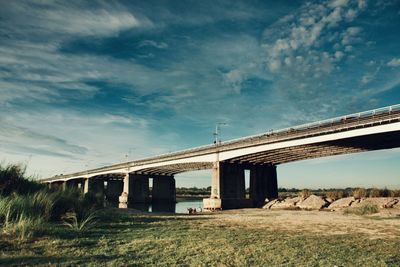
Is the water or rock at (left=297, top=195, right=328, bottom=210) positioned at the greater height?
rock at (left=297, top=195, right=328, bottom=210)

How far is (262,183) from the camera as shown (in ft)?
191

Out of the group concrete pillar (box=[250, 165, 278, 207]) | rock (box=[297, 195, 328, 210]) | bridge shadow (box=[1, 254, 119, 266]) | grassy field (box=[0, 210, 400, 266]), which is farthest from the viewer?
concrete pillar (box=[250, 165, 278, 207])

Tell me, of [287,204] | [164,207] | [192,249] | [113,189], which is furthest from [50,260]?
[113,189]

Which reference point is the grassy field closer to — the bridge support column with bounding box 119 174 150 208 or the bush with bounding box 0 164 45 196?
the bush with bounding box 0 164 45 196

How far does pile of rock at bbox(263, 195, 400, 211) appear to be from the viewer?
102 feet

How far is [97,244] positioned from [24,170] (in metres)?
9.58

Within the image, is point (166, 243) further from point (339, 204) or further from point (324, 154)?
point (324, 154)

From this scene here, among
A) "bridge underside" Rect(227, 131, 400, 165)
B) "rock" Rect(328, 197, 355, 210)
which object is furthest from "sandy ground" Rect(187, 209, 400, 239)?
"bridge underside" Rect(227, 131, 400, 165)

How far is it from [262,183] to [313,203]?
1872 centimetres

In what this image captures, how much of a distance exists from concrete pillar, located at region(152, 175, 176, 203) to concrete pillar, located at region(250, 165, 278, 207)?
3721 centimetres

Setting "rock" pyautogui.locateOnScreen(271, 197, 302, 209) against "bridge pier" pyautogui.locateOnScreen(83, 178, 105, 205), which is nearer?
"rock" pyautogui.locateOnScreen(271, 197, 302, 209)

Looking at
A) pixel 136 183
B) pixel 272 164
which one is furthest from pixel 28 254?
pixel 136 183

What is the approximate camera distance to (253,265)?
751 cm

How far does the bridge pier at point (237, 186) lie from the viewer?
5138 cm
